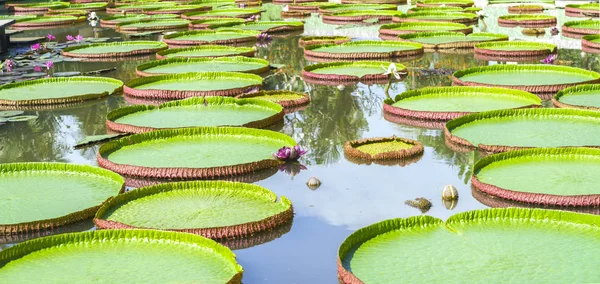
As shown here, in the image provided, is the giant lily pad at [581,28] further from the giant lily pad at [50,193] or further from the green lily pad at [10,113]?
the giant lily pad at [50,193]

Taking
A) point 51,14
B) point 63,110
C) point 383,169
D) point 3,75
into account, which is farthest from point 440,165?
point 51,14

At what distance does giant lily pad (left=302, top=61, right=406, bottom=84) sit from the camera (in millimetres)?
10422

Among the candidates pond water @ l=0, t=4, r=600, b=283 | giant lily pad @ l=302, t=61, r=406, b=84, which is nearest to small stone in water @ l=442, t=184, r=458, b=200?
pond water @ l=0, t=4, r=600, b=283

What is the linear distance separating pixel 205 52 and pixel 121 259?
861 cm

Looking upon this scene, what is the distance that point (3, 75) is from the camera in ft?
37.4

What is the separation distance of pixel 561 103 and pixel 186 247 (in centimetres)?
470

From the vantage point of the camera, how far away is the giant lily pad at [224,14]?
19.0 meters

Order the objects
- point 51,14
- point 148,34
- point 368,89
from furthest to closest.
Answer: point 51,14, point 148,34, point 368,89

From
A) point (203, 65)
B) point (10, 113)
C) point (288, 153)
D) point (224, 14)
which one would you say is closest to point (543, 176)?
point (288, 153)

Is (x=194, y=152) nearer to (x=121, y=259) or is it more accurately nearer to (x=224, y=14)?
(x=121, y=259)

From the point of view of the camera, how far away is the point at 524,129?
7.25 meters

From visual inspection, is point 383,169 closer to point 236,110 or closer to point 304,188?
point 304,188

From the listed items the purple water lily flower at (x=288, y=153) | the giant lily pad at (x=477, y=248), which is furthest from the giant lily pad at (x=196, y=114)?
the giant lily pad at (x=477, y=248)

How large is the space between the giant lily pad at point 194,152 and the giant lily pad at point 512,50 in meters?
5.83
